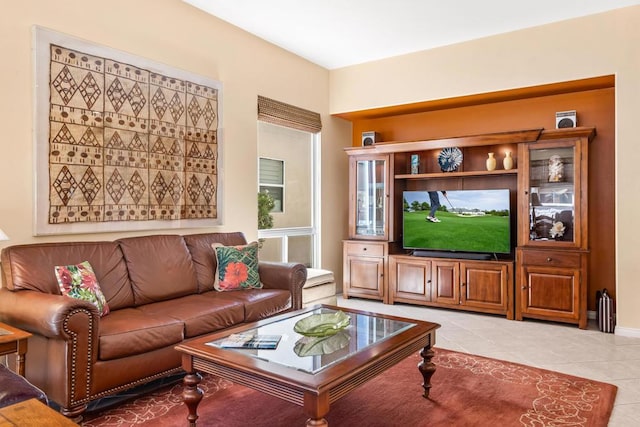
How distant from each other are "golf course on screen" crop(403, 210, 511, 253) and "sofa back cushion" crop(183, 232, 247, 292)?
7.66ft

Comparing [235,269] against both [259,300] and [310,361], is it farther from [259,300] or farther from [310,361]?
[310,361]

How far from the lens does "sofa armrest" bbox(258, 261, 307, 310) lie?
378cm

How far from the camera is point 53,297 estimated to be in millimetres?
2354

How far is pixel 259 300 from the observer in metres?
3.40

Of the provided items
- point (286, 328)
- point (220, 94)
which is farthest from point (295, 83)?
point (286, 328)

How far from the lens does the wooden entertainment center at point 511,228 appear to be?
4.36 meters

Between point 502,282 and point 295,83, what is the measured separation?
126 inches

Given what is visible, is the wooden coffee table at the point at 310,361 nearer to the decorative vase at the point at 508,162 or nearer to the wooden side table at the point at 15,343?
the wooden side table at the point at 15,343

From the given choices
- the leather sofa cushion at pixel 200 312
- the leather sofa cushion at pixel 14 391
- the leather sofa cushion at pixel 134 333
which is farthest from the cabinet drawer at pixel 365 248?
the leather sofa cushion at pixel 14 391

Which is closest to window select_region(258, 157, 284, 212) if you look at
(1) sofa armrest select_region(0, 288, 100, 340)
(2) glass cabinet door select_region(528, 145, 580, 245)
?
(2) glass cabinet door select_region(528, 145, 580, 245)

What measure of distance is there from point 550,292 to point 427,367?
239 cm

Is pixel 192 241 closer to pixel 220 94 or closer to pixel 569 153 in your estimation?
pixel 220 94

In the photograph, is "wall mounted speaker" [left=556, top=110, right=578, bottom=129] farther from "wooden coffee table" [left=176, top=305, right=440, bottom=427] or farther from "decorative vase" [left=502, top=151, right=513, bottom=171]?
"wooden coffee table" [left=176, top=305, right=440, bottom=427]

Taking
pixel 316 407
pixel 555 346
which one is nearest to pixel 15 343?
pixel 316 407
